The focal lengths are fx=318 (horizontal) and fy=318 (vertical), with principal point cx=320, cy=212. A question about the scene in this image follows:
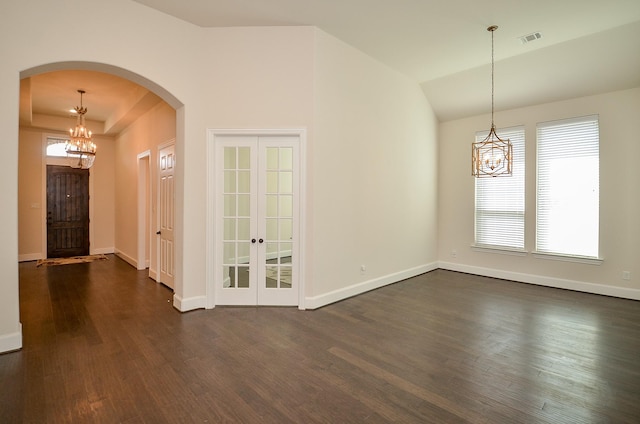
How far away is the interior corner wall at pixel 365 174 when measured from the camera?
14.1 feet

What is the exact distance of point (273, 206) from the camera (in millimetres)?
4277

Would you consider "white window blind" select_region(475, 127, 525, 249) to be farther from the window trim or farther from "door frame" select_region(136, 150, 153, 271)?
"door frame" select_region(136, 150, 153, 271)

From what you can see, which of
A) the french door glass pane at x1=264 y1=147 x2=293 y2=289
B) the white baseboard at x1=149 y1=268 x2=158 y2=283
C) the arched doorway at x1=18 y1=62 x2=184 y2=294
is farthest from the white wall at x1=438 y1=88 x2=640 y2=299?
the white baseboard at x1=149 y1=268 x2=158 y2=283

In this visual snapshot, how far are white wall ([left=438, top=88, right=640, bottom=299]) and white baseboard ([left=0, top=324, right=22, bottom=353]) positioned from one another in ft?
21.9

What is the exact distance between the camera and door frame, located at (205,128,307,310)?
4.12m

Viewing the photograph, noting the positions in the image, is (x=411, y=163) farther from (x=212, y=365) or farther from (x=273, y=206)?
(x=212, y=365)

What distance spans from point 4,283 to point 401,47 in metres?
5.42

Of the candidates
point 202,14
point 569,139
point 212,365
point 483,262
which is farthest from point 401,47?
point 212,365

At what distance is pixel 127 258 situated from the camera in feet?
24.4

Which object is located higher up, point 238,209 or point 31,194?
point 31,194

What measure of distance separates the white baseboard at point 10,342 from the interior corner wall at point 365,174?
2.96m

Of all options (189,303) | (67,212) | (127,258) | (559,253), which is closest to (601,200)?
(559,253)

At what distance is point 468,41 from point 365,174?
7.60 feet

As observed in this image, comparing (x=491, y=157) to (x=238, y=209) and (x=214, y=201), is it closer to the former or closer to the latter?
(x=238, y=209)
